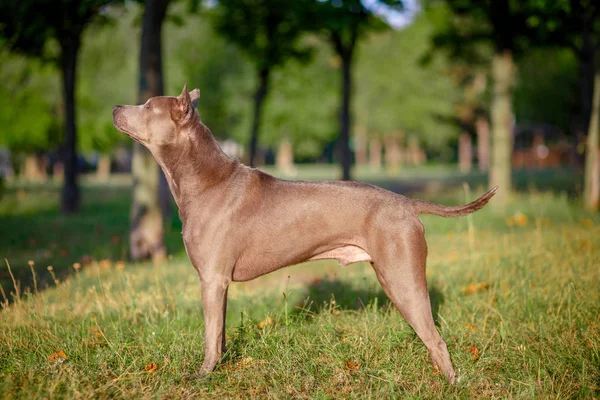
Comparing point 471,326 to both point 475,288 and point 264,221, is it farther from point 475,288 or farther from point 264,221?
point 264,221

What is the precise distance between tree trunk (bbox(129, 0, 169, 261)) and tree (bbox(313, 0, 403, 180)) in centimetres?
708

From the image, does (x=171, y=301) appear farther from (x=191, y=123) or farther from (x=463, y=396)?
(x=463, y=396)

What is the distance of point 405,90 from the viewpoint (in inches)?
1866

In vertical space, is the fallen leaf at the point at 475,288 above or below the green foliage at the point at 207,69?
below

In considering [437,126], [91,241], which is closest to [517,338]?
[91,241]

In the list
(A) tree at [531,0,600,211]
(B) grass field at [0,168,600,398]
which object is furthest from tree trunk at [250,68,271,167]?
(B) grass field at [0,168,600,398]

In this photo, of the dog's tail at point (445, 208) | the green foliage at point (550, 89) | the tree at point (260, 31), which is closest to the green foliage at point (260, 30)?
the tree at point (260, 31)

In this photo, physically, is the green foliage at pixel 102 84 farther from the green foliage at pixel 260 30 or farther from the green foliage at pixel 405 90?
the green foliage at pixel 405 90

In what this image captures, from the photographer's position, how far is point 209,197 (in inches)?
173

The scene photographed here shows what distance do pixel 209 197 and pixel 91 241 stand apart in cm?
758

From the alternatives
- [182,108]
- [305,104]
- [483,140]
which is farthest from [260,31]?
[483,140]

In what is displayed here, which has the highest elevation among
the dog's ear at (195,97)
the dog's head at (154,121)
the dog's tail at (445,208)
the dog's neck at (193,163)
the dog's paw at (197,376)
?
the dog's ear at (195,97)

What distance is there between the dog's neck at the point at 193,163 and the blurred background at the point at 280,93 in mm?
4826

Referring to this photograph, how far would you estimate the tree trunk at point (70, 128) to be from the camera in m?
16.1
